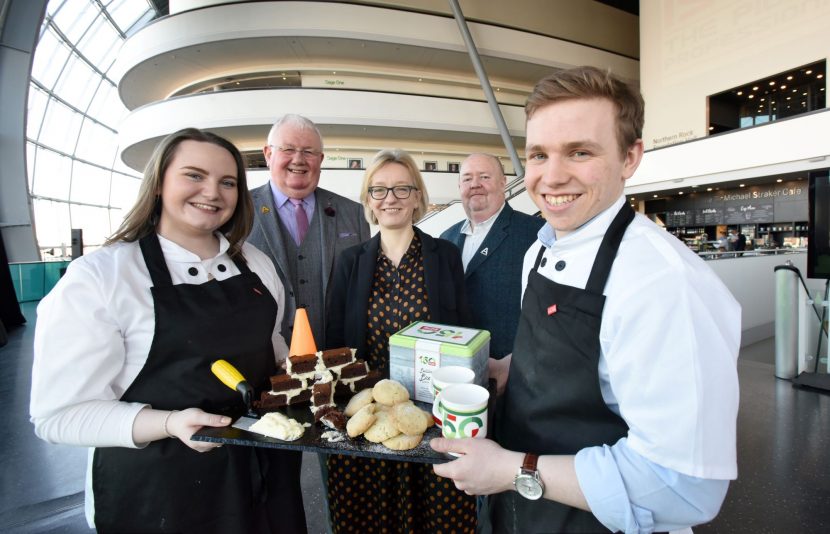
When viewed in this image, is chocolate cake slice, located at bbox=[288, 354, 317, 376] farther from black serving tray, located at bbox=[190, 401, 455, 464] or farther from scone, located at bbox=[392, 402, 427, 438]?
scone, located at bbox=[392, 402, 427, 438]

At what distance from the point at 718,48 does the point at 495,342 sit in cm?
1215

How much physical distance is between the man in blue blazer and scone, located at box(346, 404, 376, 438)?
1182 mm

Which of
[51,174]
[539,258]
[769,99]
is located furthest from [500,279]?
[51,174]

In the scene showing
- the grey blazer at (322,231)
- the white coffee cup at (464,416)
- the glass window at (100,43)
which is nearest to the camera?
the white coffee cup at (464,416)

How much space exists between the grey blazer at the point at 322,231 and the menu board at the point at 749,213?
13.5m

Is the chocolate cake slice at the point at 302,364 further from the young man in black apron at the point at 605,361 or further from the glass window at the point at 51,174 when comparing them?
the glass window at the point at 51,174

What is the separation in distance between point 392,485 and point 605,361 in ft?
4.20

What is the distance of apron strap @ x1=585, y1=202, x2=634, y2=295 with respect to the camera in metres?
0.84

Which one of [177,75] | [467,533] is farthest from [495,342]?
[177,75]

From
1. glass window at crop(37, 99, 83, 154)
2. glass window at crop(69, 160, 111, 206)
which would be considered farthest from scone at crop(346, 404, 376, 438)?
glass window at crop(69, 160, 111, 206)

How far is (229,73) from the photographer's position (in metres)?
13.3

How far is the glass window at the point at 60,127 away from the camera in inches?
515

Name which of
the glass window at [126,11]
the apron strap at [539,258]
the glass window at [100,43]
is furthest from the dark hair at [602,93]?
the glass window at [126,11]

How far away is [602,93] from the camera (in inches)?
34.1
